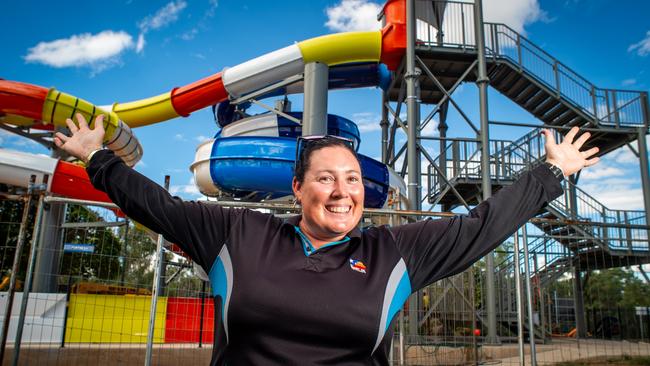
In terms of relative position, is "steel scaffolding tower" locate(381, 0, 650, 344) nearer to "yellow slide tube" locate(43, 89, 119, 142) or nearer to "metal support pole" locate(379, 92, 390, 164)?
"metal support pole" locate(379, 92, 390, 164)

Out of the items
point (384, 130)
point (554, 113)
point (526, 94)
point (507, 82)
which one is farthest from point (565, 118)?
point (384, 130)

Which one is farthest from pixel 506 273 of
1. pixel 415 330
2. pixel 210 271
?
pixel 210 271

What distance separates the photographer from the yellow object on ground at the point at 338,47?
432 inches

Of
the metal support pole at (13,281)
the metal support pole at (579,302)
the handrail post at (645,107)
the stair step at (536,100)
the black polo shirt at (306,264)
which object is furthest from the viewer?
the handrail post at (645,107)

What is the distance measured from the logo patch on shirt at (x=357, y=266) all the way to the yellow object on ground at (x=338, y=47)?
9.71 m

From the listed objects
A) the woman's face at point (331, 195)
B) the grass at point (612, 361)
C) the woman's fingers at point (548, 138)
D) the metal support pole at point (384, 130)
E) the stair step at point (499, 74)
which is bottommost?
the grass at point (612, 361)

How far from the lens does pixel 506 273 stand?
22.7ft

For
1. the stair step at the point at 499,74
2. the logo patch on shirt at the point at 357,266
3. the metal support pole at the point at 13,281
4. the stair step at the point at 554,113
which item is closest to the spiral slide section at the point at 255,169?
the metal support pole at the point at 13,281

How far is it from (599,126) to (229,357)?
14938 millimetres

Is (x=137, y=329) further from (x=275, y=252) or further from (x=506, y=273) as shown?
(x=275, y=252)

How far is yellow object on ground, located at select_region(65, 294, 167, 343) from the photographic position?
25.0ft

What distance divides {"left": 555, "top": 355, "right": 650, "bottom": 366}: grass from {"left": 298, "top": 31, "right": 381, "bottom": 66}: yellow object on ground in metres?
7.62

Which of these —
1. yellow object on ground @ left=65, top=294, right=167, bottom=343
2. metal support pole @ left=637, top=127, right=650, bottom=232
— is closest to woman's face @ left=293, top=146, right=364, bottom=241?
yellow object on ground @ left=65, top=294, right=167, bottom=343

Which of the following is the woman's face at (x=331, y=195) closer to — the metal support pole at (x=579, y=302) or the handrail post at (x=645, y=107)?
the metal support pole at (x=579, y=302)
